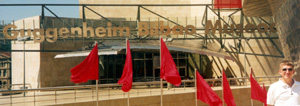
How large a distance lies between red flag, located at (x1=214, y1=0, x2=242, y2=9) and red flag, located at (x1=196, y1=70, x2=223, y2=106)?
Answer: 1731 cm

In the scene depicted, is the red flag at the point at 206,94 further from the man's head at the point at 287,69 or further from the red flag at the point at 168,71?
the man's head at the point at 287,69

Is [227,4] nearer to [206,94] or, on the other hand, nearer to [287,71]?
[206,94]

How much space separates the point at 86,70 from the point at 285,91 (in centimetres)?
961

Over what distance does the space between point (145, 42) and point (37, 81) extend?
870cm

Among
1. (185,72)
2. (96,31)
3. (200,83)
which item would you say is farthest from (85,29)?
(200,83)

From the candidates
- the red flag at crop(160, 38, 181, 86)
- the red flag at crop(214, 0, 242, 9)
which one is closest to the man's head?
the red flag at crop(160, 38, 181, 86)

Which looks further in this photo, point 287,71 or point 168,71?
point 168,71

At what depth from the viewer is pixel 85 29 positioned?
93.6ft

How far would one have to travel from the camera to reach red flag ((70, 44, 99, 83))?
1428 cm

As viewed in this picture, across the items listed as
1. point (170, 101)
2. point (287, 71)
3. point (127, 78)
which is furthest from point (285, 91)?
point (170, 101)

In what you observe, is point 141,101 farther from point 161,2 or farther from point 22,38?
point 161,2

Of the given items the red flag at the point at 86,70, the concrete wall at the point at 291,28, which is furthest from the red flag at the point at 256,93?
the red flag at the point at 86,70

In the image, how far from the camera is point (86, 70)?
47.9ft

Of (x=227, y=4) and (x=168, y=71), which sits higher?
(x=227, y=4)
